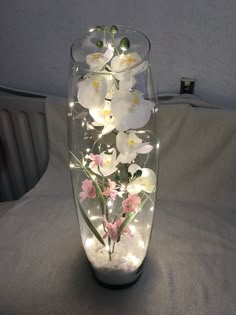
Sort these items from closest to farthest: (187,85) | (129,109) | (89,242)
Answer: (129,109), (89,242), (187,85)

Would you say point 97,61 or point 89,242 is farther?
point 89,242

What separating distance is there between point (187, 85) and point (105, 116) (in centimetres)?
49

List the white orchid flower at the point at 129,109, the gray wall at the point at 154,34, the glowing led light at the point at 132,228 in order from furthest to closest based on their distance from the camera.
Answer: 1. the gray wall at the point at 154,34
2. the glowing led light at the point at 132,228
3. the white orchid flower at the point at 129,109

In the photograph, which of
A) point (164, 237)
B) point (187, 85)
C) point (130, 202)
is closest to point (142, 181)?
point (130, 202)

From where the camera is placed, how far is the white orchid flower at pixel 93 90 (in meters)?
0.61

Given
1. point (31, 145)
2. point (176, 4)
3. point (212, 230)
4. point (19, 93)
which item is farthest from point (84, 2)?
point (212, 230)

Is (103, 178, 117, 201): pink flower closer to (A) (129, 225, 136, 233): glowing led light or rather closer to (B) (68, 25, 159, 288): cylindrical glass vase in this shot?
(B) (68, 25, 159, 288): cylindrical glass vase

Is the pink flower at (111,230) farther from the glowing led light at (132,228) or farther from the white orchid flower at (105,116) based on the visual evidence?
the white orchid flower at (105,116)

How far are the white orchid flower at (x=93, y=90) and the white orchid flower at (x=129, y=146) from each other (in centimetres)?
7

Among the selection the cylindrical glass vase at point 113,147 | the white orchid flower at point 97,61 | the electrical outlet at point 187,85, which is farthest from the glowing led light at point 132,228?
the electrical outlet at point 187,85

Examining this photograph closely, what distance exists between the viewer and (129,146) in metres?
0.66

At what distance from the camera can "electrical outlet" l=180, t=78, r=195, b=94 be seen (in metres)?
1.05

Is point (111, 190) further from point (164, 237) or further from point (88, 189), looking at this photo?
point (164, 237)

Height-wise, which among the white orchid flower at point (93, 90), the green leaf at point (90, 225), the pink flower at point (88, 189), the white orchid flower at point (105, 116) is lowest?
the green leaf at point (90, 225)
